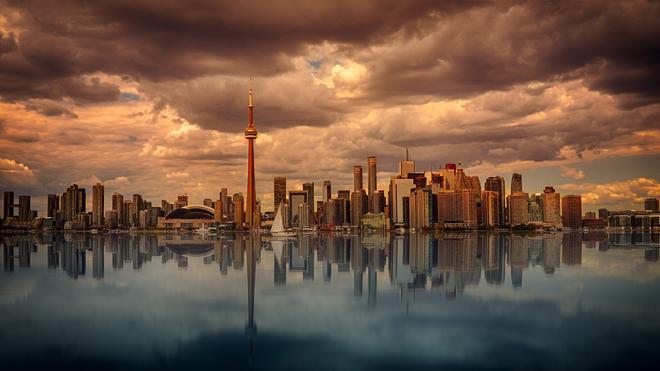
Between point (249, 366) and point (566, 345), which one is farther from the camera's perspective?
point (566, 345)

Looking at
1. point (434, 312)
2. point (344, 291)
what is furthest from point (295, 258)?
point (434, 312)

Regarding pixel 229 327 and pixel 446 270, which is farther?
pixel 446 270

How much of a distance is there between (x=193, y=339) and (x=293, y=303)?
61.7ft

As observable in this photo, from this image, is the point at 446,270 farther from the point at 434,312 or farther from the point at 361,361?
the point at 361,361

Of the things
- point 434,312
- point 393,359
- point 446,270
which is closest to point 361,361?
point 393,359

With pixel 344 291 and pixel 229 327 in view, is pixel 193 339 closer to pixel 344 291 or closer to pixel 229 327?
pixel 229 327

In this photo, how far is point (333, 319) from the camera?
53562 mm

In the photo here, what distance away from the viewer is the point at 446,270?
3755 inches

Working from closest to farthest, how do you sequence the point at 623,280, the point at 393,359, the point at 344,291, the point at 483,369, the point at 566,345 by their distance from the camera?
the point at 483,369 < the point at 393,359 < the point at 566,345 < the point at 344,291 < the point at 623,280

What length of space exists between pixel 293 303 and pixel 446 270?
128 ft

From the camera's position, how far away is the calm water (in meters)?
40.1

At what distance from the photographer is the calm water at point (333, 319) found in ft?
132

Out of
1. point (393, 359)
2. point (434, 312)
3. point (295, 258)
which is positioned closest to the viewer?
point (393, 359)

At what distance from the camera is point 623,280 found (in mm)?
84062
